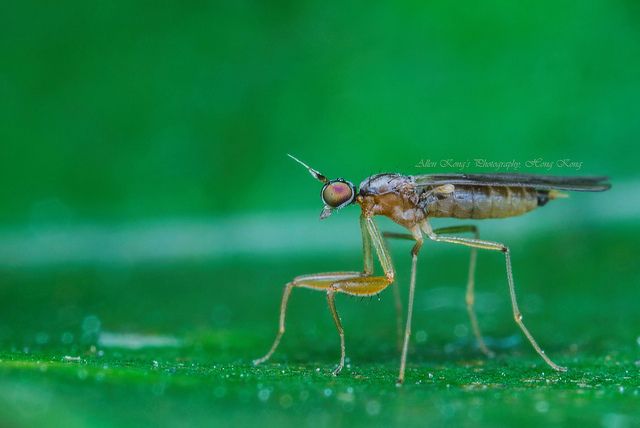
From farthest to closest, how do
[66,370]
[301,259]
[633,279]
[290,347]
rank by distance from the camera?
[301,259] < [633,279] < [290,347] < [66,370]

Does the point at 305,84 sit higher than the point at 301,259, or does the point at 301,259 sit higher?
the point at 305,84

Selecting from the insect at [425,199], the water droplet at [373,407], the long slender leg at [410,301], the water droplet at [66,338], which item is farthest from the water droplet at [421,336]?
the water droplet at [373,407]

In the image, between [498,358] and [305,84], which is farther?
[305,84]

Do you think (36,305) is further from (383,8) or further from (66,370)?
(383,8)

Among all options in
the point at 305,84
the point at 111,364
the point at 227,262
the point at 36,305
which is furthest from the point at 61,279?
the point at 111,364

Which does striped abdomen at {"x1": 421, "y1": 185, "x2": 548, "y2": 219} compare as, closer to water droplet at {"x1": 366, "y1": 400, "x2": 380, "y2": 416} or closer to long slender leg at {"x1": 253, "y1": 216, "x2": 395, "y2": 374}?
long slender leg at {"x1": 253, "y1": 216, "x2": 395, "y2": 374}

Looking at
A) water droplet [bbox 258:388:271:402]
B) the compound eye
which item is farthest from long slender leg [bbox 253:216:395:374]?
water droplet [bbox 258:388:271:402]

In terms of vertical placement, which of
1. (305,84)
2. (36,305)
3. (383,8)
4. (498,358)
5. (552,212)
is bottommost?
(498,358)

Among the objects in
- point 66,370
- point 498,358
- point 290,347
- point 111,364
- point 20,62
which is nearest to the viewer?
point 66,370
